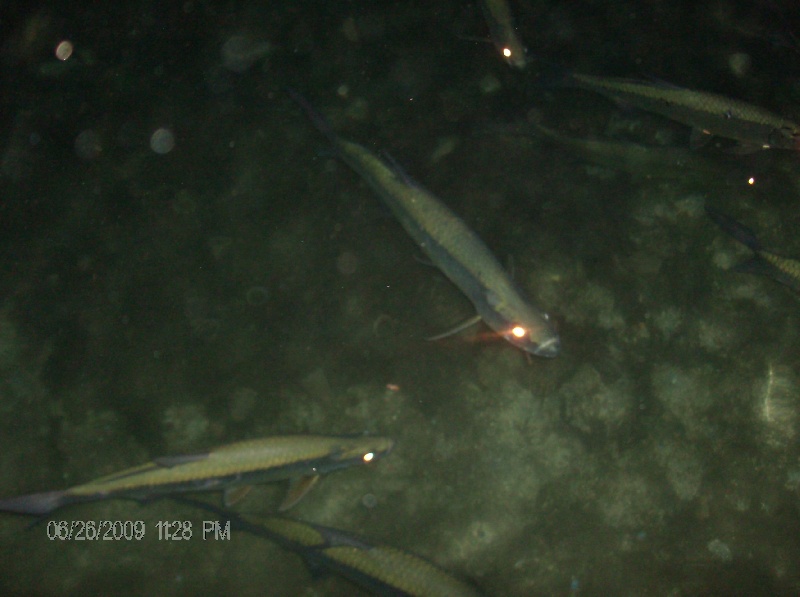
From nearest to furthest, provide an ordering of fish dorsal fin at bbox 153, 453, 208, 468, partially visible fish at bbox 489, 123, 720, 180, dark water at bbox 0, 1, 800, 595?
fish dorsal fin at bbox 153, 453, 208, 468 < dark water at bbox 0, 1, 800, 595 < partially visible fish at bbox 489, 123, 720, 180

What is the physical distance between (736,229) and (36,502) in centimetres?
676

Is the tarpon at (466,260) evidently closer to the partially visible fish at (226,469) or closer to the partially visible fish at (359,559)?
the partially visible fish at (226,469)

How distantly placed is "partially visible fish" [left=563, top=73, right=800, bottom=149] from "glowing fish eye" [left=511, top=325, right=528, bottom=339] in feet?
9.57

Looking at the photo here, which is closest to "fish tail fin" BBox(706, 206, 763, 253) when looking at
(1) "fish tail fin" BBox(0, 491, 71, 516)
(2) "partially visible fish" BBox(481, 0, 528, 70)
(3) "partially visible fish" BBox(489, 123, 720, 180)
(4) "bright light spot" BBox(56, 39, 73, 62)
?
(3) "partially visible fish" BBox(489, 123, 720, 180)

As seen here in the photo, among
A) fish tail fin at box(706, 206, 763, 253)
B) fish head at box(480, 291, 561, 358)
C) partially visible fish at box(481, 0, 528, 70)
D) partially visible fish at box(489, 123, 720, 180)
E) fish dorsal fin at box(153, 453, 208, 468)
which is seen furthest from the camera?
partially visible fish at box(481, 0, 528, 70)

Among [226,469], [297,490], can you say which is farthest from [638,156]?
[226,469]

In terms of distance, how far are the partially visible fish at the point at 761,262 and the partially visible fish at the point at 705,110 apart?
0.94 m

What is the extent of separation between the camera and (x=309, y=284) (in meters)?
4.86

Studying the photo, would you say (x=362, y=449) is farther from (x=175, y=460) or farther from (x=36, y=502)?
(x=36, y=502)

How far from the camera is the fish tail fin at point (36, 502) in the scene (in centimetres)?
384

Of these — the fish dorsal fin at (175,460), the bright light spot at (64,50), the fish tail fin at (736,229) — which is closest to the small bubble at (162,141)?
the bright light spot at (64,50)

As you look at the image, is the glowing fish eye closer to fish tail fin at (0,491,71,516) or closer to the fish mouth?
the fish mouth

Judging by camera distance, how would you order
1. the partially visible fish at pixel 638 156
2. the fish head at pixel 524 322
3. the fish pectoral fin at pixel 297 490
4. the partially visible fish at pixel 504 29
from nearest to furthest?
the fish head at pixel 524 322, the fish pectoral fin at pixel 297 490, the partially visible fish at pixel 638 156, the partially visible fish at pixel 504 29

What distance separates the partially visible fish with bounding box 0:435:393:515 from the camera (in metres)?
3.87
